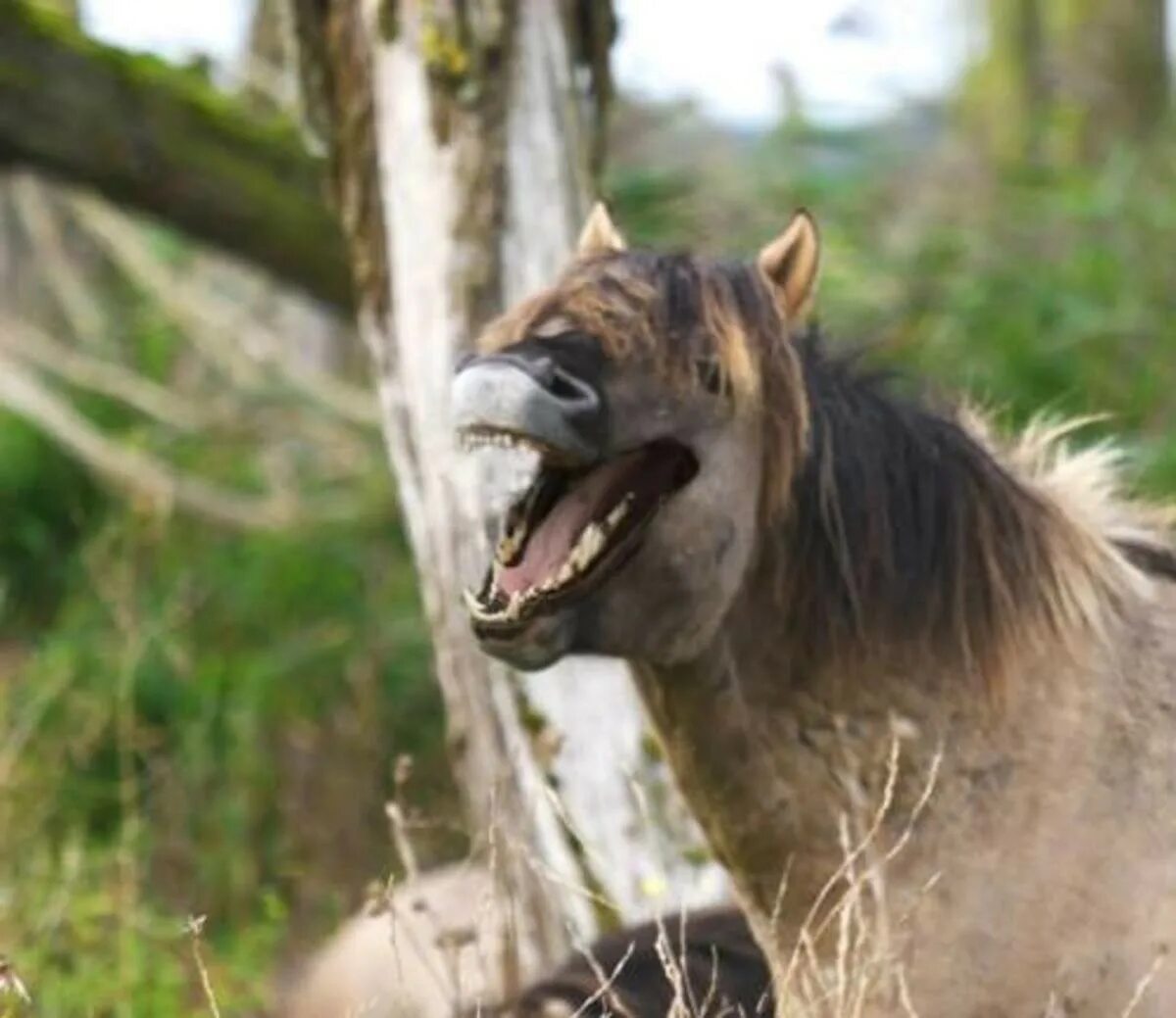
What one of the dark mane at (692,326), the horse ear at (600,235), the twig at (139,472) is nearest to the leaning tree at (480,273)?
the horse ear at (600,235)

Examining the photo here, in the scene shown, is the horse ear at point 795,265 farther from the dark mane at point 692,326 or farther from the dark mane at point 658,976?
the dark mane at point 658,976

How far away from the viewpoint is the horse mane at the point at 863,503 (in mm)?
5020

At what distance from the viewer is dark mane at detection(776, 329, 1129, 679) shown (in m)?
5.14

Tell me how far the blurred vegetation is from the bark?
918mm

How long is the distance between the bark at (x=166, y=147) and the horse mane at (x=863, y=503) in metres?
3.87

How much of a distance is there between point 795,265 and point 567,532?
63 centimetres

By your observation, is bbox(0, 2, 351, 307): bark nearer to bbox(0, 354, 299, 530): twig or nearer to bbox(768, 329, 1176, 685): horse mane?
bbox(0, 354, 299, 530): twig

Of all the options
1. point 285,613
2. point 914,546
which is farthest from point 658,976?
point 285,613

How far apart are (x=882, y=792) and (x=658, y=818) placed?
2126mm

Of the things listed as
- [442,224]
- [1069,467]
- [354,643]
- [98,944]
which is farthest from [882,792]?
[354,643]

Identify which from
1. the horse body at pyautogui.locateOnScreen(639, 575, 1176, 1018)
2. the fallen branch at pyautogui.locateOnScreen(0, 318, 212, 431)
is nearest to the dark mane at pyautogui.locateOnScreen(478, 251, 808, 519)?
the horse body at pyautogui.locateOnScreen(639, 575, 1176, 1018)

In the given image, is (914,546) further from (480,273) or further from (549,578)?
(480,273)

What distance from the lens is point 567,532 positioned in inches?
194

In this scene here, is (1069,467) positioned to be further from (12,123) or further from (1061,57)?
(1061,57)
